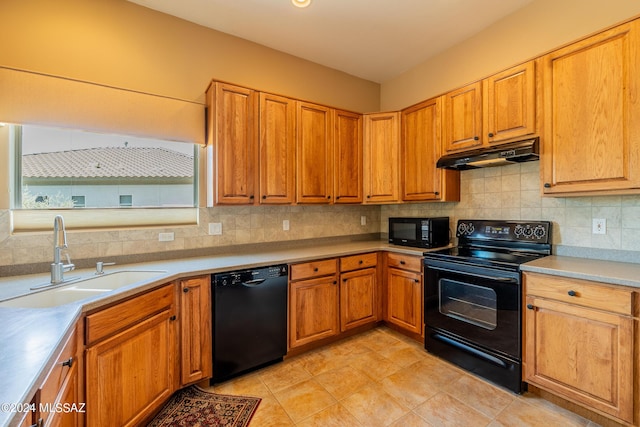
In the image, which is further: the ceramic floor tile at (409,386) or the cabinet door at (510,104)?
the cabinet door at (510,104)

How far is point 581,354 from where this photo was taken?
1.68 m

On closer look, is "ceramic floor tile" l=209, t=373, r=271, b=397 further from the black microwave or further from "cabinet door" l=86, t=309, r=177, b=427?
the black microwave

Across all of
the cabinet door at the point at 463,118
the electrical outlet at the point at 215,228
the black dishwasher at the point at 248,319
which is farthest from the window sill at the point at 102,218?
the cabinet door at the point at 463,118

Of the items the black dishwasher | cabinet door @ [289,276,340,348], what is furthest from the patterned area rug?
cabinet door @ [289,276,340,348]

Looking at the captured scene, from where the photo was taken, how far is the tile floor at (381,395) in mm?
1752

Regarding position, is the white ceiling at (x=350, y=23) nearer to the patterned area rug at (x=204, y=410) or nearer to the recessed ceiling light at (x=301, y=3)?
the recessed ceiling light at (x=301, y=3)

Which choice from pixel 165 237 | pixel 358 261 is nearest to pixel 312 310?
pixel 358 261

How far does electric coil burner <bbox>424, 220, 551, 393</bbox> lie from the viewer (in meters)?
1.96

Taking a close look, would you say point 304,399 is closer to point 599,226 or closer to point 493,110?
point 599,226

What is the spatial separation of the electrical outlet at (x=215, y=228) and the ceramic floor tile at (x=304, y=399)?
142 cm

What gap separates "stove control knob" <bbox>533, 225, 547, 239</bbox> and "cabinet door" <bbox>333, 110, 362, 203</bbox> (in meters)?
1.58

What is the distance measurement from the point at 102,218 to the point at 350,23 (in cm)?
268

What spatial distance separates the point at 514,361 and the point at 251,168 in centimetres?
246

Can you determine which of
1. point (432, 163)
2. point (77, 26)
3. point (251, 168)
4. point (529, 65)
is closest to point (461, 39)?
point (529, 65)
